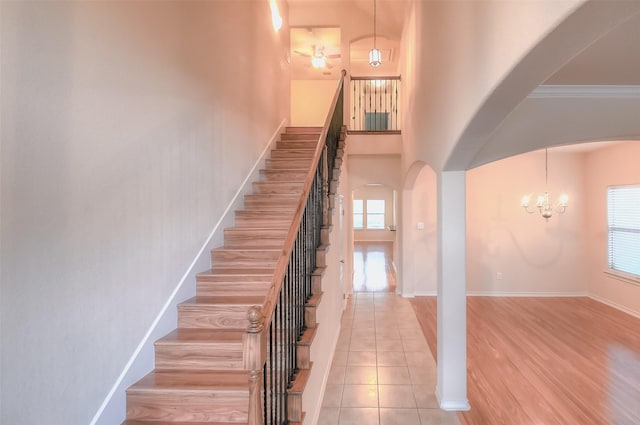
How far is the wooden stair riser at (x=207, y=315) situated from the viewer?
247 centimetres

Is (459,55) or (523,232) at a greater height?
(459,55)

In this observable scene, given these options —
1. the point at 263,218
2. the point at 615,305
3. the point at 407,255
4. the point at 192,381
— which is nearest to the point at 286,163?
the point at 263,218

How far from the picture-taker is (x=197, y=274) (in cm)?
280

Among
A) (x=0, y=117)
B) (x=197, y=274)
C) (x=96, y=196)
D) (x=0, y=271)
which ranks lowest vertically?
(x=197, y=274)

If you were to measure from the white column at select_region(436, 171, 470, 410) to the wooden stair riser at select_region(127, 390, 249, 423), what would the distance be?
1.97 metres

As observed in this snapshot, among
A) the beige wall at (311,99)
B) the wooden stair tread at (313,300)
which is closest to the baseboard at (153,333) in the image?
the wooden stair tread at (313,300)

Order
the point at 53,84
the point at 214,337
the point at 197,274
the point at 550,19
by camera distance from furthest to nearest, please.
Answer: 1. the point at 197,274
2. the point at 214,337
3. the point at 53,84
4. the point at 550,19

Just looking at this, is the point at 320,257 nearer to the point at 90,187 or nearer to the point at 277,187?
the point at 277,187

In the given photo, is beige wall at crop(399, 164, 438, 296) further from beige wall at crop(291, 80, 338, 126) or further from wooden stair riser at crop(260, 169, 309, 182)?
beige wall at crop(291, 80, 338, 126)

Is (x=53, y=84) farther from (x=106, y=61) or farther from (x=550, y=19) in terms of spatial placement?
(x=550, y=19)

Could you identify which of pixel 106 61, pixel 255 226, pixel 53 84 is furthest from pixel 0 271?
pixel 255 226

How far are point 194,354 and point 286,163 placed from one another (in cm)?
307

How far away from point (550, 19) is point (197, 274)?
281cm

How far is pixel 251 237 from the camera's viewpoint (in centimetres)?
333
